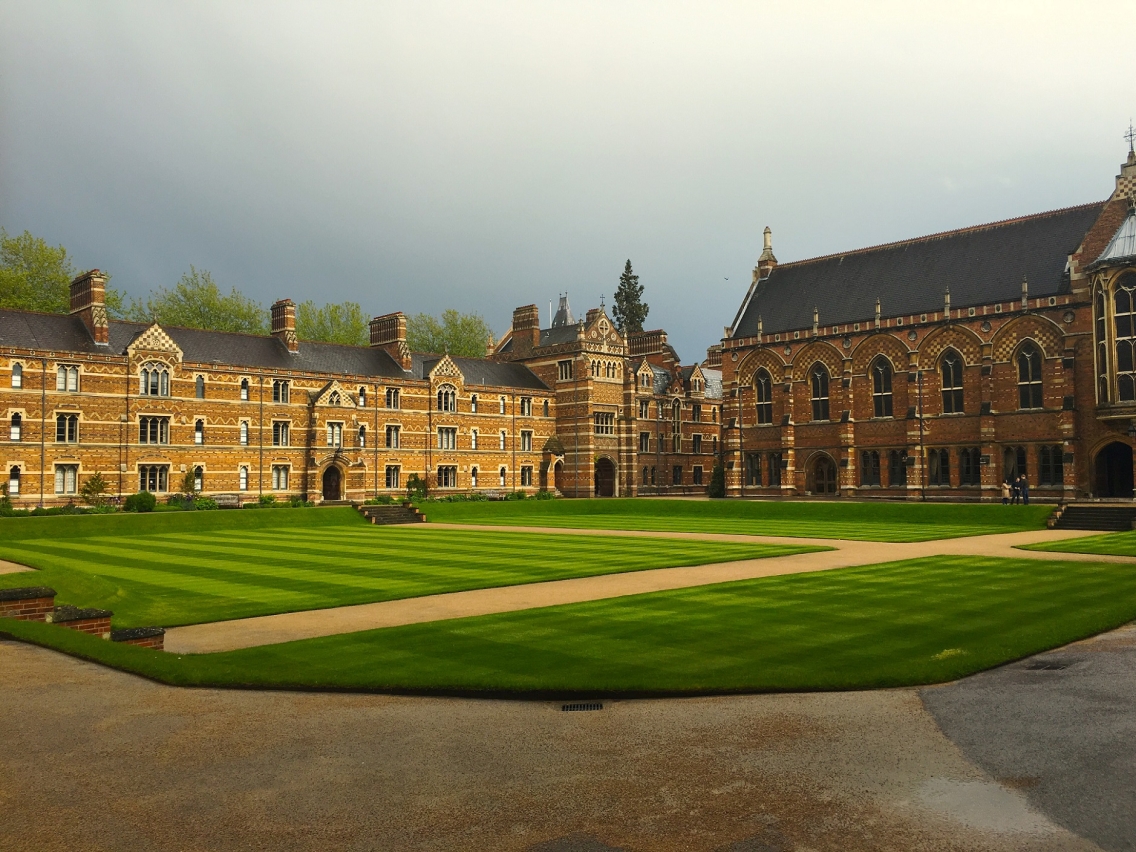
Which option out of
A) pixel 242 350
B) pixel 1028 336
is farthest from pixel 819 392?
pixel 242 350

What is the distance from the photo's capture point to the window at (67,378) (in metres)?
54.9

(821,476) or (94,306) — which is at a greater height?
(94,306)

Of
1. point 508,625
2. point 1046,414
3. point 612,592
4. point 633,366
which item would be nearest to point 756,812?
point 508,625

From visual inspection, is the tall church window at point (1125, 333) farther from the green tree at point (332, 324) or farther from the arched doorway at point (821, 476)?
the green tree at point (332, 324)

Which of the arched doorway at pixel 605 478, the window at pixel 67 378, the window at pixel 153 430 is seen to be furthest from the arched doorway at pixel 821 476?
the window at pixel 67 378

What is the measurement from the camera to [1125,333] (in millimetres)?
52750

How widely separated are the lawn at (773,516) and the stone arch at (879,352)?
14648mm

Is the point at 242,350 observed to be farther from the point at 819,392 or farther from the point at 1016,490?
the point at 1016,490

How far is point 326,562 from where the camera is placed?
2933cm

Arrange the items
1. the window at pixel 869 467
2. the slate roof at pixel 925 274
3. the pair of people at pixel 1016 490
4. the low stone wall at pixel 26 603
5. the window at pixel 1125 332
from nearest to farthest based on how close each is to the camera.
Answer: the low stone wall at pixel 26 603, the pair of people at pixel 1016 490, the window at pixel 1125 332, the slate roof at pixel 925 274, the window at pixel 869 467

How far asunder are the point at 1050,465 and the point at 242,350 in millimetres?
53464

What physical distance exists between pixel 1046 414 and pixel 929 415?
7.55 m

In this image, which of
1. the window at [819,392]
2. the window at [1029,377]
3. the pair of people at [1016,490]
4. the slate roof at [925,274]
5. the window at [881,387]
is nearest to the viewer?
the pair of people at [1016,490]

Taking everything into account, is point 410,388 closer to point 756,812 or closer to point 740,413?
point 740,413
